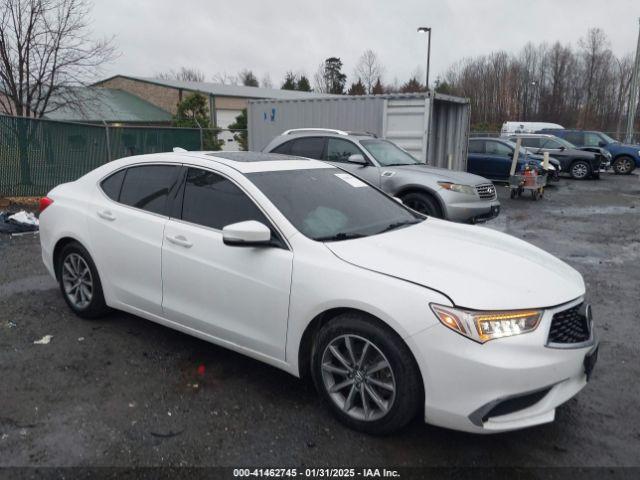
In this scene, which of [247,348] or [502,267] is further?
[247,348]

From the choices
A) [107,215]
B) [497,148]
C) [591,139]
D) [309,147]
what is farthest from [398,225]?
[591,139]

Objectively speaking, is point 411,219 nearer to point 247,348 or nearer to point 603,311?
point 247,348

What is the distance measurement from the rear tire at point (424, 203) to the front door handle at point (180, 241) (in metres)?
5.34

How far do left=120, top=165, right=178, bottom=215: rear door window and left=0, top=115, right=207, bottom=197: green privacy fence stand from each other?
8.02 m

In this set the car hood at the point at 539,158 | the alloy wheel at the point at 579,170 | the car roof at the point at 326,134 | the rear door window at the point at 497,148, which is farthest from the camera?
the alloy wheel at the point at 579,170

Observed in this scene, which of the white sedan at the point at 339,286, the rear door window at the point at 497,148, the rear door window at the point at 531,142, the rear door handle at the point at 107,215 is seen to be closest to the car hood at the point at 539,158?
the rear door window at the point at 497,148

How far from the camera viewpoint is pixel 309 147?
9.56m

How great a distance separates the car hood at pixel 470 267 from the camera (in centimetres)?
285

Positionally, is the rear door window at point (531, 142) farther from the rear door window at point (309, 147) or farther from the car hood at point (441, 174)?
the rear door window at point (309, 147)

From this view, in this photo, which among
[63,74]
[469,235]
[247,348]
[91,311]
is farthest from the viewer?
[63,74]

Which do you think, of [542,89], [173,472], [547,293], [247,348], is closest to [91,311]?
[247,348]

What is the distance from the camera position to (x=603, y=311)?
17.5 ft

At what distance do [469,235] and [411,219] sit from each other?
49cm

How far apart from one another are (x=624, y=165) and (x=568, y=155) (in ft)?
13.6
